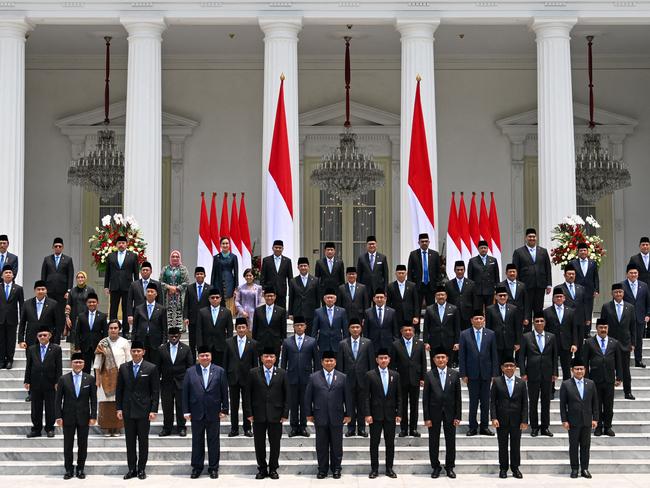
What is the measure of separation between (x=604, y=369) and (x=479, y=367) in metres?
1.75

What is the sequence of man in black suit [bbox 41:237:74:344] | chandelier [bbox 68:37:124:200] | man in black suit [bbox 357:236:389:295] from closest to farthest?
man in black suit [bbox 357:236:389:295] → man in black suit [bbox 41:237:74:344] → chandelier [bbox 68:37:124:200]

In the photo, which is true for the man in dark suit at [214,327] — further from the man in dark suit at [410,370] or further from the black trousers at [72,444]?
the man in dark suit at [410,370]

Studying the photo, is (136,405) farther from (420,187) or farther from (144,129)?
(144,129)

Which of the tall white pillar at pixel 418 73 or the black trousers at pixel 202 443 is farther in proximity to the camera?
the tall white pillar at pixel 418 73

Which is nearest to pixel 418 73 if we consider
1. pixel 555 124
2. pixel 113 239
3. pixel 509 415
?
pixel 555 124

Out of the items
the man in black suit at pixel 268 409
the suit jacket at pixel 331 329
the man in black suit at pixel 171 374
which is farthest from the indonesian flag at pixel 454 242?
the man in black suit at pixel 268 409

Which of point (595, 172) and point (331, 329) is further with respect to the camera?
point (595, 172)

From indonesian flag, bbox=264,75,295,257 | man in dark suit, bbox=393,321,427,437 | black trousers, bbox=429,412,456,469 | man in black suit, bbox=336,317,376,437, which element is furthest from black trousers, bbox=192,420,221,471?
indonesian flag, bbox=264,75,295,257

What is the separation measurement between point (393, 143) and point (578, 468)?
13461 mm

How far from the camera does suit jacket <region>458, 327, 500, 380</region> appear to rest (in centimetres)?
1423

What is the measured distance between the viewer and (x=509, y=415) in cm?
1308

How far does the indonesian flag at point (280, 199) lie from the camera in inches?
752

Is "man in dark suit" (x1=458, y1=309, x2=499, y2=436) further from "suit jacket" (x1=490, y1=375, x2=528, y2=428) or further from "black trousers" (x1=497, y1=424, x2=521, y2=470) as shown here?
"black trousers" (x1=497, y1=424, x2=521, y2=470)

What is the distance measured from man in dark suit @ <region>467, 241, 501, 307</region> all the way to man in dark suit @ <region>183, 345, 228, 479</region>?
5192 millimetres
